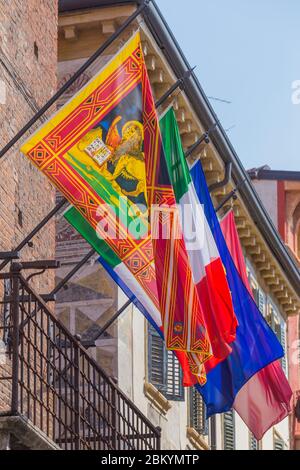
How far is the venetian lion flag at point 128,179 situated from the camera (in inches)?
851

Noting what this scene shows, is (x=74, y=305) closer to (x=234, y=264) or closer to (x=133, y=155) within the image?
(x=234, y=264)

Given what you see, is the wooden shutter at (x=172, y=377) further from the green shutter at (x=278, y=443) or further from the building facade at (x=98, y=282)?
the green shutter at (x=278, y=443)

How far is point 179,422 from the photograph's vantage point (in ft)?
107

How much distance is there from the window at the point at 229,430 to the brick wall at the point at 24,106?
12.9 m

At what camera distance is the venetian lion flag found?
2161 centimetres

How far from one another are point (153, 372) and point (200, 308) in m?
8.43

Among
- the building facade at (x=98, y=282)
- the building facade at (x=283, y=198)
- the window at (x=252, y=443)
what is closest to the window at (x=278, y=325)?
the building facade at (x=98, y=282)

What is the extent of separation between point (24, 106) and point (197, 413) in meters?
11.6

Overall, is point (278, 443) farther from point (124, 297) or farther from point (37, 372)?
point (37, 372)

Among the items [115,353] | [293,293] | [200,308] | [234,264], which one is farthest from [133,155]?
[293,293]

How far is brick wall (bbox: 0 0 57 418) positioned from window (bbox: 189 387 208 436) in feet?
32.0

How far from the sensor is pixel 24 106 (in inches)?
930

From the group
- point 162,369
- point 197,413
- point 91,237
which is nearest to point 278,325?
point 197,413

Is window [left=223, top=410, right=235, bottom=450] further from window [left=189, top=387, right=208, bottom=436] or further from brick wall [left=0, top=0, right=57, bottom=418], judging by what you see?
brick wall [left=0, top=0, right=57, bottom=418]
